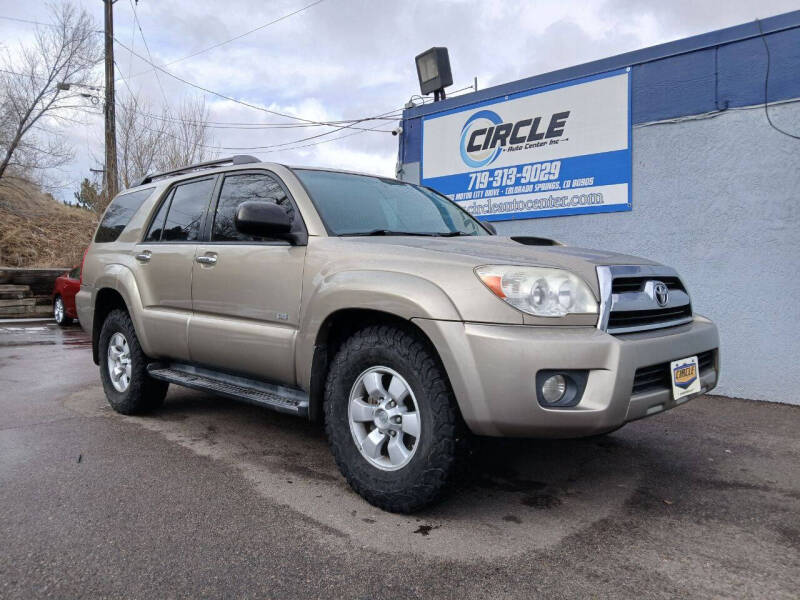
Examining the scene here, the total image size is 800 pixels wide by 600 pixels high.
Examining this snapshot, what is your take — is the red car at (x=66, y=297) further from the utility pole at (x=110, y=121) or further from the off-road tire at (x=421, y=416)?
the off-road tire at (x=421, y=416)

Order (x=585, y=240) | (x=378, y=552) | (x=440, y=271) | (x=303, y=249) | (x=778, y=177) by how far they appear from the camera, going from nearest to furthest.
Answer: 1. (x=378, y=552)
2. (x=440, y=271)
3. (x=303, y=249)
4. (x=778, y=177)
5. (x=585, y=240)

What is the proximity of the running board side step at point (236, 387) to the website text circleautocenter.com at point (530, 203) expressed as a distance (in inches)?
171

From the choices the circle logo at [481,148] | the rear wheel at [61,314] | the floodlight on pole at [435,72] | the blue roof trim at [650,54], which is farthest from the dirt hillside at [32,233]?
the blue roof trim at [650,54]

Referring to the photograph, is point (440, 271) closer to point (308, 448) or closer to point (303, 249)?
point (303, 249)

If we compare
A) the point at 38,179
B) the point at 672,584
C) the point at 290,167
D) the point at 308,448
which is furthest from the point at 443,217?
the point at 38,179

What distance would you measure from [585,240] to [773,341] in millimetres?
2024

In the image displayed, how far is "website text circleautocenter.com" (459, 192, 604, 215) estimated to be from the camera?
6.57 metres

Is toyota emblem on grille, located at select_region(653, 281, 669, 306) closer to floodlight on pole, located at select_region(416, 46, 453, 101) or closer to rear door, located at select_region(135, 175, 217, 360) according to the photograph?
rear door, located at select_region(135, 175, 217, 360)

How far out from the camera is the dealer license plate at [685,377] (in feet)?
9.37

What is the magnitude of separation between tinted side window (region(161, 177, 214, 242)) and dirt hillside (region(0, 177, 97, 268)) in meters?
14.9

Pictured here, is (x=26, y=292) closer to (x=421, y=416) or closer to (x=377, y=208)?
(x=377, y=208)

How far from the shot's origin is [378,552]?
2.49m

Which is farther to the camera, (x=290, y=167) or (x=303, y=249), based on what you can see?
(x=290, y=167)

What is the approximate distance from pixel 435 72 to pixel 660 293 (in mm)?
6662
